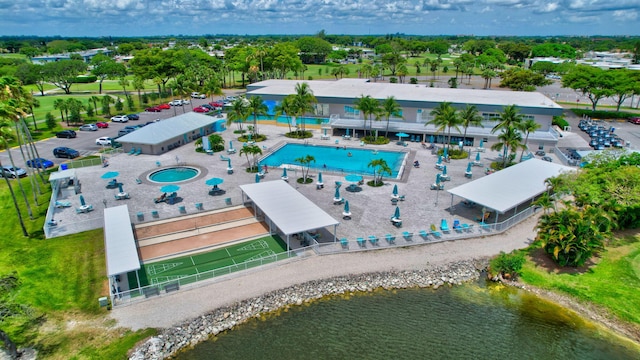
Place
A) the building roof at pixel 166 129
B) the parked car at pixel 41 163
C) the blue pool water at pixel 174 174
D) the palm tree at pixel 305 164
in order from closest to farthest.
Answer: the palm tree at pixel 305 164
the blue pool water at pixel 174 174
the parked car at pixel 41 163
the building roof at pixel 166 129

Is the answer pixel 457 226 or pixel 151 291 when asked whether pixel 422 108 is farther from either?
pixel 151 291

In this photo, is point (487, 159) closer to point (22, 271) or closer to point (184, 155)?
point (184, 155)

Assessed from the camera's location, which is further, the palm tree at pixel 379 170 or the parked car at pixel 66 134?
the parked car at pixel 66 134

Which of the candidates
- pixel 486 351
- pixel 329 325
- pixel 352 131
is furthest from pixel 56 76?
pixel 486 351

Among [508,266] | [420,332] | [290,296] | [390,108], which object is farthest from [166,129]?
[508,266]

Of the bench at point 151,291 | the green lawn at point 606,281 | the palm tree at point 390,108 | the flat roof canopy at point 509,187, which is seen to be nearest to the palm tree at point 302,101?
the palm tree at point 390,108

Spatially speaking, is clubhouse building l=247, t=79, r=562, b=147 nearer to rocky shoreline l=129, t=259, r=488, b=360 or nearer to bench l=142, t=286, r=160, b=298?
rocky shoreline l=129, t=259, r=488, b=360

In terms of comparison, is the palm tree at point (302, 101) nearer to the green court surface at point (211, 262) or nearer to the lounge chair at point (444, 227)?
the green court surface at point (211, 262)
